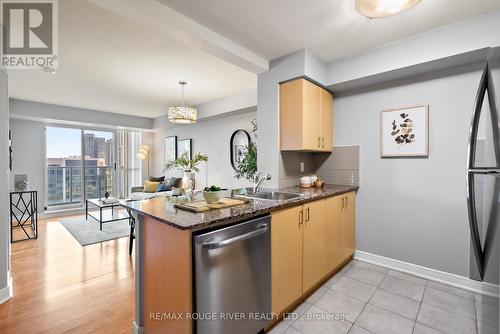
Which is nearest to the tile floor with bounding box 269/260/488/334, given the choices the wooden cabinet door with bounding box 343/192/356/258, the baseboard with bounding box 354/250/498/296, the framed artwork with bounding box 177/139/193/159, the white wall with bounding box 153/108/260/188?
the baseboard with bounding box 354/250/498/296

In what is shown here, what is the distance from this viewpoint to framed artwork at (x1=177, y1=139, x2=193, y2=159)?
564cm

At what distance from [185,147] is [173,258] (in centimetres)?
478

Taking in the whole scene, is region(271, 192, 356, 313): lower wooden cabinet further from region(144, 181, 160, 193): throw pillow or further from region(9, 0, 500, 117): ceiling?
region(144, 181, 160, 193): throw pillow

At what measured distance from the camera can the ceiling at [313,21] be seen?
5.71ft

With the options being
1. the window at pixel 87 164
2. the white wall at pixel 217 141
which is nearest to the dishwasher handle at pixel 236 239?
the white wall at pixel 217 141

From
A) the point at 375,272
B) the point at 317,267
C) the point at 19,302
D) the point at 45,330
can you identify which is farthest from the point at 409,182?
the point at 19,302

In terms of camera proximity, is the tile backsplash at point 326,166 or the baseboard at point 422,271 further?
the tile backsplash at point 326,166

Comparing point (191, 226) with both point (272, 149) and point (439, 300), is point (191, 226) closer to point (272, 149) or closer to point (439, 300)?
point (272, 149)

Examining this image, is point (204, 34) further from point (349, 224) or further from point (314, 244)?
point (349, 224)

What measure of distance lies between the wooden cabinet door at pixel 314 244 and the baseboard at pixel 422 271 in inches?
35.9

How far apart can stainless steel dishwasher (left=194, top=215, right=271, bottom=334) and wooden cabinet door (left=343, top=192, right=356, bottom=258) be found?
1407 millimetres

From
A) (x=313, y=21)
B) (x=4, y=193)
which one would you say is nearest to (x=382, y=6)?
(x=313, y=21)

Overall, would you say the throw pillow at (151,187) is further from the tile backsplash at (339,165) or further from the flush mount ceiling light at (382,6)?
the flush mount ceiling light at (382,6)

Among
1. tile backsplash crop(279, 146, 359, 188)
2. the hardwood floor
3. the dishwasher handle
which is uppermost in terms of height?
tile backsplash crop(279, 146, 359, 188)
